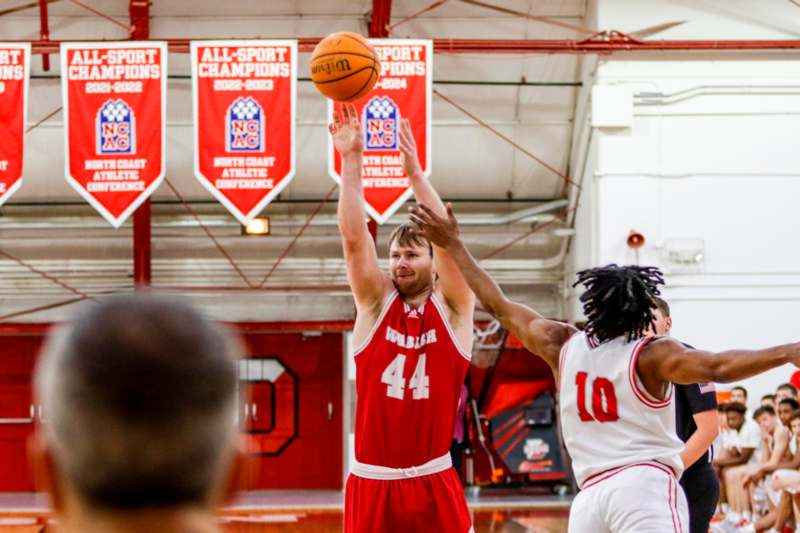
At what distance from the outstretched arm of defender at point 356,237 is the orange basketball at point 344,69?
158 cm

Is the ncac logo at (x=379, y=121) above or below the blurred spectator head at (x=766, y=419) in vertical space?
above

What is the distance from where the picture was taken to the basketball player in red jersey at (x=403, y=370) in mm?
4496

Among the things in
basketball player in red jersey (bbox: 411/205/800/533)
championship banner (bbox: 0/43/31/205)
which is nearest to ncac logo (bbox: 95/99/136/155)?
championship banner (bbox: 0/43/31/205)

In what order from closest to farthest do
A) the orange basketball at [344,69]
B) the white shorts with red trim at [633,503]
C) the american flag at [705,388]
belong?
1. the white shorts with red trim at [633,503]
2. the american flag at [705,388]
3. the orange basketball at [344,69]

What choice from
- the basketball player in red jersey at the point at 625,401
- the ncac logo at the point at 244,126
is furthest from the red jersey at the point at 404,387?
the ncac logo at the point at 244,126

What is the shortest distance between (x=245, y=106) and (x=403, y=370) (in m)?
7.66

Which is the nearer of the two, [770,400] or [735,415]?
[735,415]

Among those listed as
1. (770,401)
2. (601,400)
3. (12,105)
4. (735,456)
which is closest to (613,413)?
(601,400)

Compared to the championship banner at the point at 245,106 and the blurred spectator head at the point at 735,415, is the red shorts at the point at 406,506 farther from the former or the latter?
the blurred spectator head at the point at 735,415

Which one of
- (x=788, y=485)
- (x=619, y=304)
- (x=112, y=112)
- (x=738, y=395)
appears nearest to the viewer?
(x=619, y=304)

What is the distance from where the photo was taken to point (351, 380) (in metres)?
17.1

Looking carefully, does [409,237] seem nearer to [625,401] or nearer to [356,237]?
[356,237]

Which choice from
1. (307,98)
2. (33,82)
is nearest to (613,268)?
(307,98)

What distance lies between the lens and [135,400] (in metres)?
1.09
